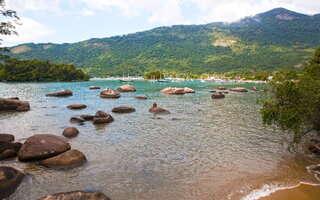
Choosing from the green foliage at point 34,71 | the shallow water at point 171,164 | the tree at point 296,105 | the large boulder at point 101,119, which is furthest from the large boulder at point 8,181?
the green foliage at point 34,71

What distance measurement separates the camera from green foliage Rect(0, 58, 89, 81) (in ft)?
414

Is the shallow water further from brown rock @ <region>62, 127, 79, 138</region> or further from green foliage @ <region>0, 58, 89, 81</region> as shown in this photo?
green foliage @ <region>0, 58, 89, 81</region>

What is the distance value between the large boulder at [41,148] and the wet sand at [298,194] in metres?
12.2

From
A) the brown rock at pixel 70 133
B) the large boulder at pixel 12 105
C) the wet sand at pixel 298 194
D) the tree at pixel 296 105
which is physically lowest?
the large boulder at pixel 12 105

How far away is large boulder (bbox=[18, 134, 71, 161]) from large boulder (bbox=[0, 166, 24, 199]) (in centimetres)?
267

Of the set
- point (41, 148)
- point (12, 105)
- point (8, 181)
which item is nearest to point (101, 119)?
point (41, 148)

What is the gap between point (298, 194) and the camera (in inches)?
365

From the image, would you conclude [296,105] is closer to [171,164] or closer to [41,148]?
[171,164]

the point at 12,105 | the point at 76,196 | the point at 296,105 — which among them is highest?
the point at 296,105

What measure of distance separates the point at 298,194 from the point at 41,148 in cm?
1433

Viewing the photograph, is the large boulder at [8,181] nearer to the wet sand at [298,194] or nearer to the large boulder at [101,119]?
the wet sand at [298,194]

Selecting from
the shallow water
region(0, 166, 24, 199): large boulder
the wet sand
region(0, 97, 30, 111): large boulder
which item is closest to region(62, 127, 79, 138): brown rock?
the shallow water

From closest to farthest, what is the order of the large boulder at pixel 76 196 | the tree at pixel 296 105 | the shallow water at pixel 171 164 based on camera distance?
the large boulder at pixel 76 196
the shallow water at pixel 171 164
the tree at pixel 296 105

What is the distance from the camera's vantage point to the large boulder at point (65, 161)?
1214cm
